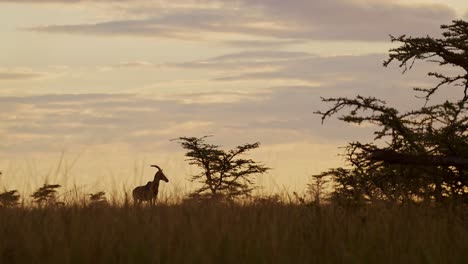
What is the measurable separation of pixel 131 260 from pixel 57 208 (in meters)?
3.70

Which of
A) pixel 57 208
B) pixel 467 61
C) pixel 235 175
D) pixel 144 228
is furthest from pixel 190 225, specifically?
pixel 235 175

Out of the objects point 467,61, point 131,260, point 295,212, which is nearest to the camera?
point 131,260

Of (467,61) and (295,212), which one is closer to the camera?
(295,212)

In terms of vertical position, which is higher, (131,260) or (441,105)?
(441,105)

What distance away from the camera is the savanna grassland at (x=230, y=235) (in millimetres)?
7066

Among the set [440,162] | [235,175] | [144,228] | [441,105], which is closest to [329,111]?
[441,105]

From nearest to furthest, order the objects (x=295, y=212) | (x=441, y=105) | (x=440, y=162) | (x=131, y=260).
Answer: (x=131, y=260)
(x=295, y=212)
(x=440, y=162)
(x=441, y=105)

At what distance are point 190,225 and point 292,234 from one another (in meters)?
1.07

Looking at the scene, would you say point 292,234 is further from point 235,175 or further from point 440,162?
point 235,175

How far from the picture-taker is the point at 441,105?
14023mm

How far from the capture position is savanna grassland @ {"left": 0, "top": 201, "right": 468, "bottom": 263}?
707 cm

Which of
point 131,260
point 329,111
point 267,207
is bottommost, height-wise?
point 131,260

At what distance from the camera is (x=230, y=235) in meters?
7.63

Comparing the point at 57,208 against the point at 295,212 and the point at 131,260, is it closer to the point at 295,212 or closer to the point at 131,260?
the point at 295,212
